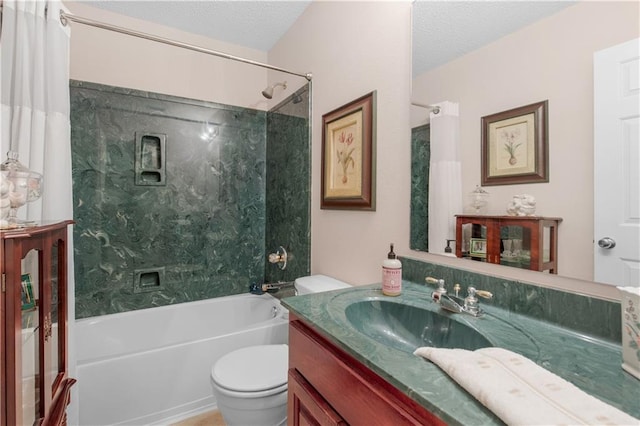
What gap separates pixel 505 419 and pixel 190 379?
1807 millimetres

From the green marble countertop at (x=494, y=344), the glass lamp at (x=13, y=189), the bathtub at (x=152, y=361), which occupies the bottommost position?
the bathtub at (x=152, y=361)

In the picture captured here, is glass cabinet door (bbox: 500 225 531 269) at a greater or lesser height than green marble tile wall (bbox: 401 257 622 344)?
greater

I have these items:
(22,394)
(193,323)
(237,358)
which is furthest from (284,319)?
(22,394)

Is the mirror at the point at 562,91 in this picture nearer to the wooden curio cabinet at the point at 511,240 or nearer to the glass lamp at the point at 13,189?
the wooden curio cabinet at the point at 511,240

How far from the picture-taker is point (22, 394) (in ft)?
2.64

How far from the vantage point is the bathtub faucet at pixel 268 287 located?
218 cm

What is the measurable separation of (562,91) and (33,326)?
66.4 inches

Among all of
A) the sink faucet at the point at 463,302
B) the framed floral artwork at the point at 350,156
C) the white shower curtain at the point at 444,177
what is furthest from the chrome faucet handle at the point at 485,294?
the framed floral artwork at the point at 350,156

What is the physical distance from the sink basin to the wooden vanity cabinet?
6.1 inches

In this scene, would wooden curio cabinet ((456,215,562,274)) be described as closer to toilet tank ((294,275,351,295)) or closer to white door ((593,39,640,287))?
white door ((593,39,640,287))

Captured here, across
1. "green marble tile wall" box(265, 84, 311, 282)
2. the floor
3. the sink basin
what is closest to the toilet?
the floor

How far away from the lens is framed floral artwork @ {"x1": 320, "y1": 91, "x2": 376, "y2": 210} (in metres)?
1.47

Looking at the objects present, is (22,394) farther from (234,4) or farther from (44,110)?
(234,4)

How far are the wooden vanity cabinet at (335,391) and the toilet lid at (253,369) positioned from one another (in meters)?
0.37
